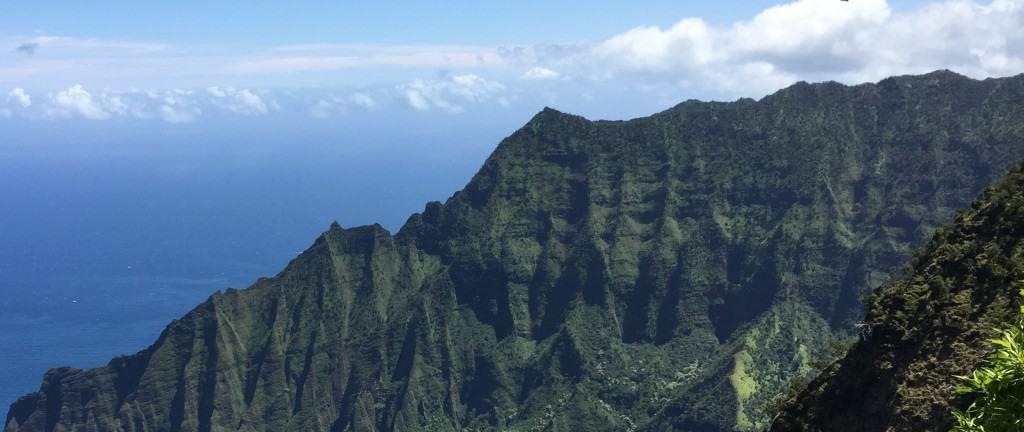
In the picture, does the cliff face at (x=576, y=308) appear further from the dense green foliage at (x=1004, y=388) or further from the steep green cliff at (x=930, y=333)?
the dense green foliage at (x=1004, y=388)

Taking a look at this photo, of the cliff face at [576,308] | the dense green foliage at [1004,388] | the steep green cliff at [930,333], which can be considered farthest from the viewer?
the cliff face at [576,308]

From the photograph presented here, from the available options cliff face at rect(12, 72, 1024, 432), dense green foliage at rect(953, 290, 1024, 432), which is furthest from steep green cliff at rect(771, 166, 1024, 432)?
cliff face at rect(12, 72, 1024, 432)

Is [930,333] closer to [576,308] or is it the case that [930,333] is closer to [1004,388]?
[1004,388]

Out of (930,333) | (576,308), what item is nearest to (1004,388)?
(930,333)

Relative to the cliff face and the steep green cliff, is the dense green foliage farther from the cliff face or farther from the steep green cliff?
the cliff face

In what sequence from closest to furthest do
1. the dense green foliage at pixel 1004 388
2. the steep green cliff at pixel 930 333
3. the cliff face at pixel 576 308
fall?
the dense green foliage at pixel 1004 388 → the steep green cliff at pixel 930 333 → the cliff face at pixel 576 308

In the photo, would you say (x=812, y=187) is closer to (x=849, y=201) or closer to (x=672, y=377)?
(x=849, y=201)

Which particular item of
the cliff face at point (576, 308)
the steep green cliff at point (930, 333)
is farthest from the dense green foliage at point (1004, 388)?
the cliff face at point (576, 308)
